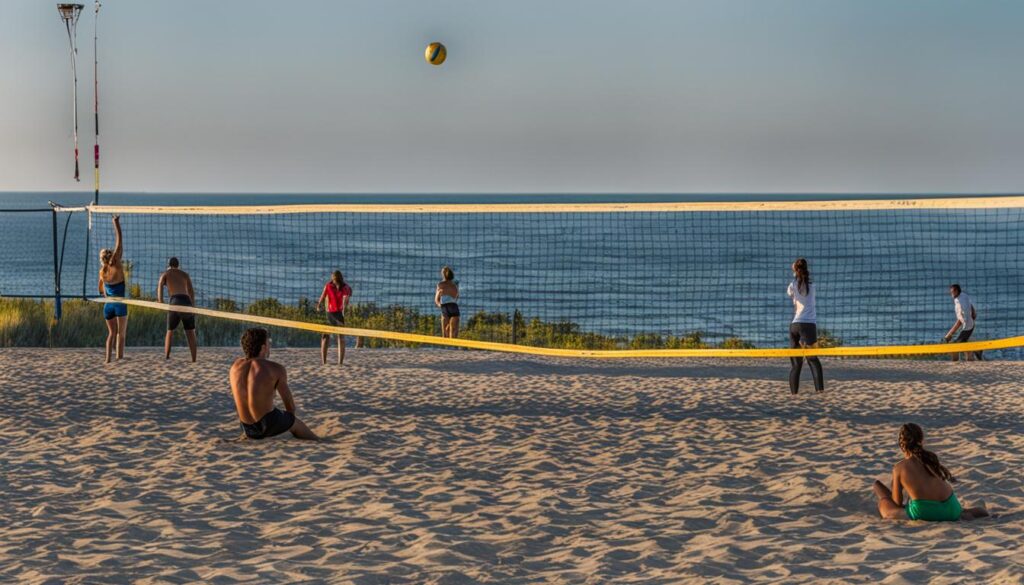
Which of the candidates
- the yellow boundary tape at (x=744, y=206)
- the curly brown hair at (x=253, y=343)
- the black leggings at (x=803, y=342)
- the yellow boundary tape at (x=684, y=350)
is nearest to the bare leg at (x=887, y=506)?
the yellow boundary tape at (x=684, y=350)

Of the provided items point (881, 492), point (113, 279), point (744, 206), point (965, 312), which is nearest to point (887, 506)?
point (881, 492)

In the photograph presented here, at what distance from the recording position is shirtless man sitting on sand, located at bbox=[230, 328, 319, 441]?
992 centimetres

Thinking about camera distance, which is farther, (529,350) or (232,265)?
(232,265)

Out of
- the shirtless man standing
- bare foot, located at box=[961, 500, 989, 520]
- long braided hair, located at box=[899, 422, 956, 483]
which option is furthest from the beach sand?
the shirtless man standing

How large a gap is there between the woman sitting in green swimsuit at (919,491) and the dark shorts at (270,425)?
4636 mm

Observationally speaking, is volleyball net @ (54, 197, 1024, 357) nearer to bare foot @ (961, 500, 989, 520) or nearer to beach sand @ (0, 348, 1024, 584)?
beach sand @ (0, 348, 1024, 584)

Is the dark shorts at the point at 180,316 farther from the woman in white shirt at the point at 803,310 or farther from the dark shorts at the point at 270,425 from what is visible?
the woman in white shirt at the point at 803,310

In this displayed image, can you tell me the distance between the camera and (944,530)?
741cm

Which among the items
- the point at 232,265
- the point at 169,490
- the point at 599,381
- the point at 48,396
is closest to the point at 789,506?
the point at 169,490

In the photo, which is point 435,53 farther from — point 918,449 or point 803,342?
point 918,449

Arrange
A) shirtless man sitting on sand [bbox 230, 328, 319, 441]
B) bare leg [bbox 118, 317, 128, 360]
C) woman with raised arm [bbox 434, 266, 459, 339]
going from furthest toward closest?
1. woman with raised arm [bbox 434, 266, 459, 339]
2. bare leg [bbox 118, 317, 128, 360]
3. shirtless man sitting on sand [bbox 230, 328, 319, 441]

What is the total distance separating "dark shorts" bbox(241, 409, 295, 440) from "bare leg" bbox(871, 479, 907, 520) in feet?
15.1

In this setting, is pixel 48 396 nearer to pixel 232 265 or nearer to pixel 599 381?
pixel 599 381

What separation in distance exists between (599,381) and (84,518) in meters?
7.64
